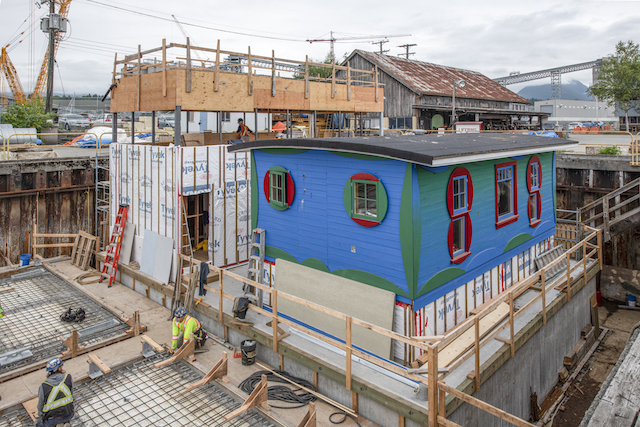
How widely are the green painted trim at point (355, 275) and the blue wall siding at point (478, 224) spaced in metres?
0.55

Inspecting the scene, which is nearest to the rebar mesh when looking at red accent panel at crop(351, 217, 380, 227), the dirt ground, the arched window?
the arched window

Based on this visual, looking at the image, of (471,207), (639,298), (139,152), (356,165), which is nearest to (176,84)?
(139,152)

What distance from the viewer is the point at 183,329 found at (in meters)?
9.93

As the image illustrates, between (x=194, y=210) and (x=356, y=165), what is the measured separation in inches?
327

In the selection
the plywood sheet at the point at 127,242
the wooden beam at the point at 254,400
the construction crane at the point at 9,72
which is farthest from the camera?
the construction crane at the point at 9,72

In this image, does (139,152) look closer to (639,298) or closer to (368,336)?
(368,336)

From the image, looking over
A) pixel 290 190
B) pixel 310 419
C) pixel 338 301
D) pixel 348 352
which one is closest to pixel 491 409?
pixel 348 352

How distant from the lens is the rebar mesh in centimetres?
1049

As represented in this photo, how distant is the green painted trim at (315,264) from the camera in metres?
10.0

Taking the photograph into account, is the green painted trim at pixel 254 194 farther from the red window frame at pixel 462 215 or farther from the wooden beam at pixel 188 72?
the red window frame at pixel 462 215

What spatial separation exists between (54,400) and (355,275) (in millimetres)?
5705

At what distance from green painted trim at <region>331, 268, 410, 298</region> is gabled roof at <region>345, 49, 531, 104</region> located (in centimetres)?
2840

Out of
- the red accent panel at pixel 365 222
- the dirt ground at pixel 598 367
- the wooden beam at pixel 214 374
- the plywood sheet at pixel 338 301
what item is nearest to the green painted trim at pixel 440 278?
the plywood sheet at pixel 338 301

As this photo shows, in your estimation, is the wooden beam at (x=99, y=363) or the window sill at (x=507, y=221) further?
the window sill at (x=507, y=221)
